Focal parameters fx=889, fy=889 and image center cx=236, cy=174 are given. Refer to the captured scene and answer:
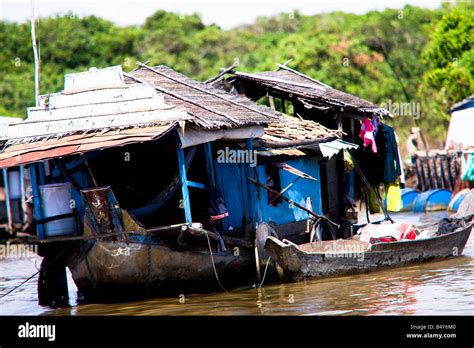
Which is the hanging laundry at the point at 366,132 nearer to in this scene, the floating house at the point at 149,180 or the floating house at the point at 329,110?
the floating house at the point at 329,110

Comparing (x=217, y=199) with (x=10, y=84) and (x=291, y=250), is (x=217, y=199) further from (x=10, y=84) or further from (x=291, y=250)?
(x=10, y=84)

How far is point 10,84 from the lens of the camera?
119ft

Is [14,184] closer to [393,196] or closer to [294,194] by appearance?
[393,196]

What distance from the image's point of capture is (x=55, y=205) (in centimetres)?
1289

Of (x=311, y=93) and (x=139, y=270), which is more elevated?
(x=311, y=93)

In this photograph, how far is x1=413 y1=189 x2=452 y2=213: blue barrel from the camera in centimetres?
2541

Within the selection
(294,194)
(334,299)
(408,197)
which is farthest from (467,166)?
(334,299)

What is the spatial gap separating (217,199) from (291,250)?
142 centimetres

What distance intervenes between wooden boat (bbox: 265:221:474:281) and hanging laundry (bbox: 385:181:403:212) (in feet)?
8.11

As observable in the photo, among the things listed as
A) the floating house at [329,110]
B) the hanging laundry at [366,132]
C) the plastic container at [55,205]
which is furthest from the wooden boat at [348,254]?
the plastic container at [55,205]

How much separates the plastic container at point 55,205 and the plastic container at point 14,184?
38.0 ft

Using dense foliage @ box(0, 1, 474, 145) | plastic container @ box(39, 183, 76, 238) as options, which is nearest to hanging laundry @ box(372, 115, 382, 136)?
plastic container @ box(39, 183, 76, 238)

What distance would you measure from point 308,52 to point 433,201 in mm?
11214

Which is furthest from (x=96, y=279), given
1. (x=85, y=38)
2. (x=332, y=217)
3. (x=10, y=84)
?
(x=85, y=38)
